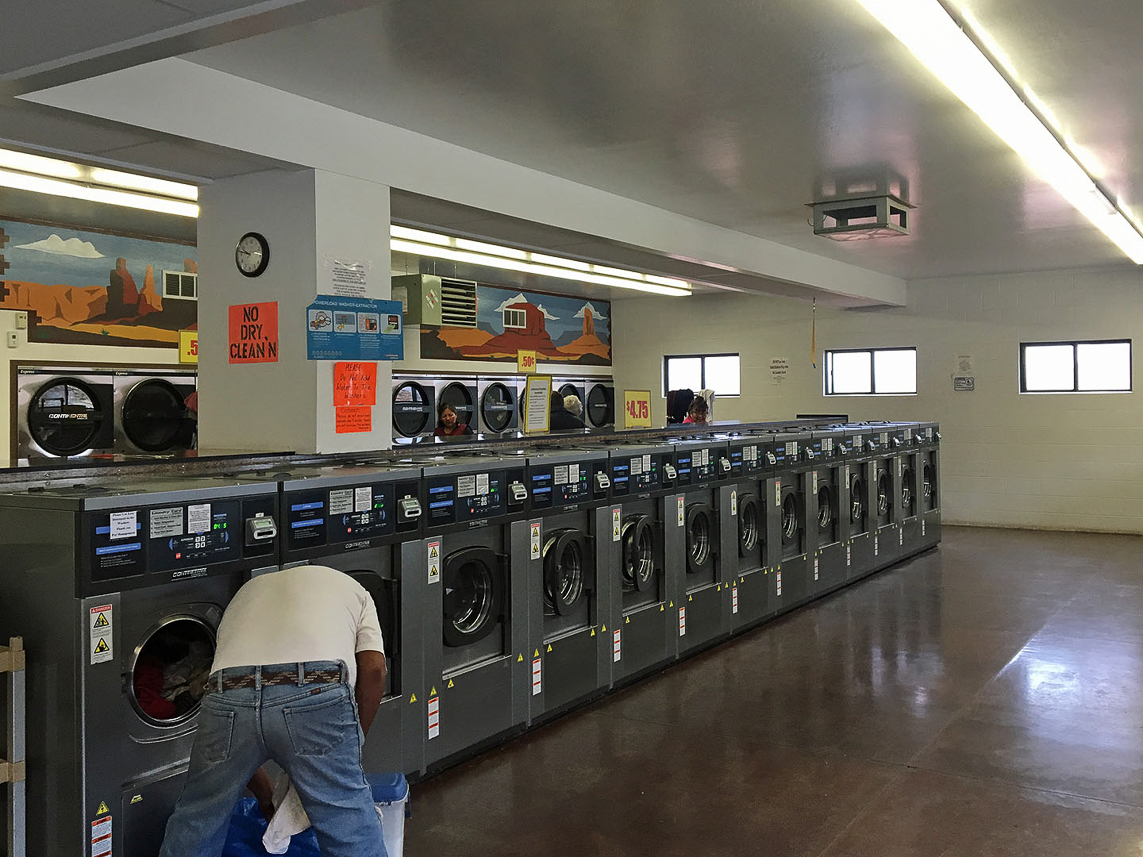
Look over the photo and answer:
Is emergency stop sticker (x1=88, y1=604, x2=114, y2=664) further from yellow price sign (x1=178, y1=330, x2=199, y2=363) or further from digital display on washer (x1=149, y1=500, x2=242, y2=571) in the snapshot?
yellow price sign (x1=178, y1=330, x2=199, y2=363)

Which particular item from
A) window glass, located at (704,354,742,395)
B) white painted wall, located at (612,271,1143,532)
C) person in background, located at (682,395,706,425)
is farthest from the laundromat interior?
window glass, located at (704,354,742,395)

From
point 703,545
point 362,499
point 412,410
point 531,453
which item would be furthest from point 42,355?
point 703,545

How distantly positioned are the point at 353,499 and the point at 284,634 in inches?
46.2

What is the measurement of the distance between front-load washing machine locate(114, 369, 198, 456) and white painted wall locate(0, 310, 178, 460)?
11cm

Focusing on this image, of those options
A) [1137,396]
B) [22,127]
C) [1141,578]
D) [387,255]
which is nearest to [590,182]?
[387,255]

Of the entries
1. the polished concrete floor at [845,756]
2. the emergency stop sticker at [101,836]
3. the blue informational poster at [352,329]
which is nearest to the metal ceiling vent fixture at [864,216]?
the polished concrete floor at [845,756]

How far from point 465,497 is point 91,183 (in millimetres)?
3085

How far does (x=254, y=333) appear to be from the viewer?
5.21m

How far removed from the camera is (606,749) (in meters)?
4.63

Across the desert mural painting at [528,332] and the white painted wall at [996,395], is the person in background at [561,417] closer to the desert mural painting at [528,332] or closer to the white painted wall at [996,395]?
the desert mural painting at [528,332]

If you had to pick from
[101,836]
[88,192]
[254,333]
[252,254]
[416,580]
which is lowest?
[101,836]

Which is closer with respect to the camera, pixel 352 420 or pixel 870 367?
pixel 352 420

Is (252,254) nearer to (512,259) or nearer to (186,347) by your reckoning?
(186,347)

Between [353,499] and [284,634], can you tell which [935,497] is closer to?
[353,499]
